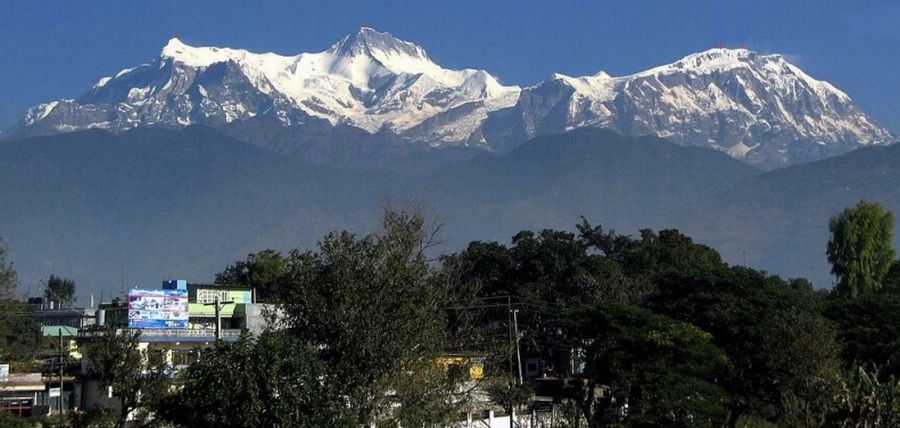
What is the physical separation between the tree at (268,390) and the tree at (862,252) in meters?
60.9

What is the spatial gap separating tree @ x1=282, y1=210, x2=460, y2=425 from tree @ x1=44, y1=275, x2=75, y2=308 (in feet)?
382

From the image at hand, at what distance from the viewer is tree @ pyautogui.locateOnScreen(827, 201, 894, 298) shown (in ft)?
263

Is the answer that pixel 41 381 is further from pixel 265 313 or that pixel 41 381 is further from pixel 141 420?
pixel 265 313

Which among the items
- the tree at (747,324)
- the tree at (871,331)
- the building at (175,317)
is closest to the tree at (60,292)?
the building at (175,317)

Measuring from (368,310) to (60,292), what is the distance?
126379 mm

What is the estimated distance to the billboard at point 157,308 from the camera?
72.5 metres

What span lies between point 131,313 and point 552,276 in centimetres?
2391

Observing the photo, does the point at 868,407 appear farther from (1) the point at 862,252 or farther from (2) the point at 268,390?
(1) the point at 862,252

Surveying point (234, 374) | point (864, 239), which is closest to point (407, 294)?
point (234, 374)

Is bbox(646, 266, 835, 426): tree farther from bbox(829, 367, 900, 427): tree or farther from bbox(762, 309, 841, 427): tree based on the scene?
bbox(829, 367, 900, 427): tree

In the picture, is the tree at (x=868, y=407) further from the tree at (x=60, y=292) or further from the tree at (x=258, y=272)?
the tree at (x=60, y=292)

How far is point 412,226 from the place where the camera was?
26.5 metres

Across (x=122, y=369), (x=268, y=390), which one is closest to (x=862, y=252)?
(x=122, y=369)

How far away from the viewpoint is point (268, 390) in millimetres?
23703
